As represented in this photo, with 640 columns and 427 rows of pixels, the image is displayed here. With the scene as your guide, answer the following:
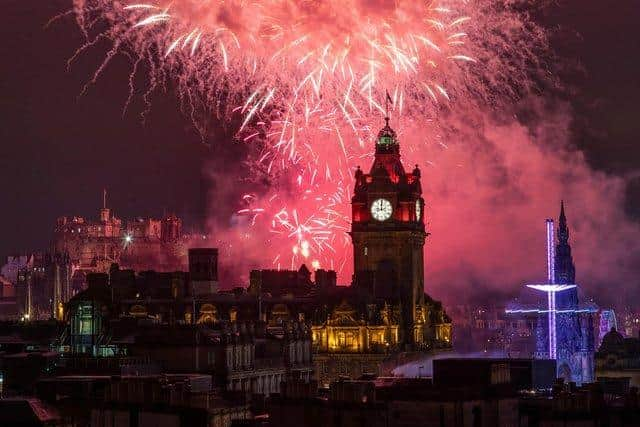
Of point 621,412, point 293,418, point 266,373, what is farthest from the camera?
point 266,373

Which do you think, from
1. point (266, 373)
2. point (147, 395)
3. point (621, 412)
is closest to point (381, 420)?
point (147, 395)

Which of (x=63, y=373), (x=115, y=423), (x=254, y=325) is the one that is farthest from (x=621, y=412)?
(x=254, y=325)

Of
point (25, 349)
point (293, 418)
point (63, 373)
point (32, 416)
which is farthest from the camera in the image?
point (25, 349)

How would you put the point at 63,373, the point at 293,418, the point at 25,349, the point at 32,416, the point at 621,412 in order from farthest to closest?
the point at 25,349
the point at 63,373
the point at 621,412
the point at 293,418
the point at 32,416

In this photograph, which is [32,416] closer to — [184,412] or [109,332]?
[184,412]

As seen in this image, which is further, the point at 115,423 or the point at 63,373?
the point at 63,373

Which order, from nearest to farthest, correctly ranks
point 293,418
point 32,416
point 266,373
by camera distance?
1. point 32,416
2. point 293,418
3. point 266,373

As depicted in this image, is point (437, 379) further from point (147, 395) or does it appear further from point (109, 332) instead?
point (109, 332)

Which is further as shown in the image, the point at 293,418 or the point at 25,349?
the point at 25,349
